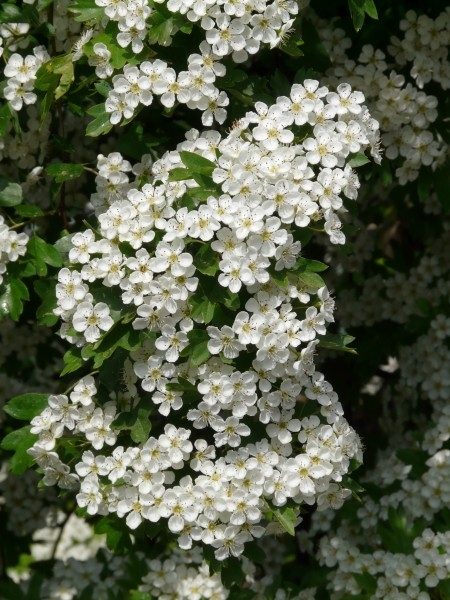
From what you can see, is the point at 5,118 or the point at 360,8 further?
the point at 5,118

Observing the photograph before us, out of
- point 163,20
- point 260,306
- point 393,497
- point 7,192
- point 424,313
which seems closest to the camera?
point 260,306

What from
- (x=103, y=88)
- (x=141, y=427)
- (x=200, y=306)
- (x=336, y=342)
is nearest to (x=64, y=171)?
(x=103, y=88)

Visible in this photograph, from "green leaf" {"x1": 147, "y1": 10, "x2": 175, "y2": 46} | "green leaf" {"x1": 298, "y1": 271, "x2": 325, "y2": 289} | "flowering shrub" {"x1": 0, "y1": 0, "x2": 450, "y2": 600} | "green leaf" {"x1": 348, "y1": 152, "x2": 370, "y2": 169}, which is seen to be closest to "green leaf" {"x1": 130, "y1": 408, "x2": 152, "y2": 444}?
"flowering shrub" {"x1": 0, "y1": 0, "x2": 450, "y2": 600}

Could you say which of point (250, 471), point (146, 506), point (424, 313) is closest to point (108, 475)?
point (146, 506)

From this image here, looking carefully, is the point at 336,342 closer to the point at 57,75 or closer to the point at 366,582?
the point at 366,582

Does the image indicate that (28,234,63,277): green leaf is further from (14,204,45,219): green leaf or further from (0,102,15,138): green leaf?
(0,102,15,138): green leaf

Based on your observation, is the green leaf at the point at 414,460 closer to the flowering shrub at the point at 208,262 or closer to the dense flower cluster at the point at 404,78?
the flowering shrub at the point at 208,262

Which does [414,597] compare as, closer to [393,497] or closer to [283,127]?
[393,497]

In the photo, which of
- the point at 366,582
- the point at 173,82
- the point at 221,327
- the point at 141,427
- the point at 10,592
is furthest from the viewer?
the point at 10,592
